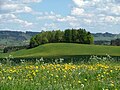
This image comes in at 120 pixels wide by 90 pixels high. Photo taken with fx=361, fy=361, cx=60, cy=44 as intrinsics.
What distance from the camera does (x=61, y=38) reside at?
13125 cm

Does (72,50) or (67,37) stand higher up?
(67,37)

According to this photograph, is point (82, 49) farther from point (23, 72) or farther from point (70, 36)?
point (23, 72)

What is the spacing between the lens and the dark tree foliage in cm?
12038

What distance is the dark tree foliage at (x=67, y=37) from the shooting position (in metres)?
120

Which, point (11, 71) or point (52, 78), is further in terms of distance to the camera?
point (11, 71)

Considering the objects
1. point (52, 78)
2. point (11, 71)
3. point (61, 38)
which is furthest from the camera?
point (61, 38)

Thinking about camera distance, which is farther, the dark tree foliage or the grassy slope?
the dark tree foliage

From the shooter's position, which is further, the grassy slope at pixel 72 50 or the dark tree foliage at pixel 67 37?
the dark tree foliage at pixel 67 37

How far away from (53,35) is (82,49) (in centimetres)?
6052

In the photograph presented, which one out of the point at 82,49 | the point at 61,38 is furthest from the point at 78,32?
the point at 82,49

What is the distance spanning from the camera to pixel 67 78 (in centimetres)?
1064

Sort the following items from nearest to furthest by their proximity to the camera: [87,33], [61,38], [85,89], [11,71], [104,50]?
[85,89]
[11,71]
[104,50]
[87,33]
[61,38]

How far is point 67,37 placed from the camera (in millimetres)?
124438

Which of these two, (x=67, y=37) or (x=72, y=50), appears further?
(x=67, y=37)
